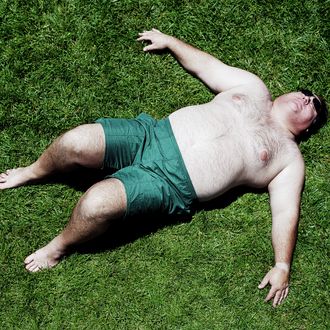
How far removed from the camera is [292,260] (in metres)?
5.11

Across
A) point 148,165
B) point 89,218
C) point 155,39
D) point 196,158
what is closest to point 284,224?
point 196,158

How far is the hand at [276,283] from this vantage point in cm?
494

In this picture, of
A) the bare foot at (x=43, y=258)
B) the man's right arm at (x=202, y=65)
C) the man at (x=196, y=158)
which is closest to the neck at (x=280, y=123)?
the man at (x=196, y=158)

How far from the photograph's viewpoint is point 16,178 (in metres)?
4.91

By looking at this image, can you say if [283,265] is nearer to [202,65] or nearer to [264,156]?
[264,156]

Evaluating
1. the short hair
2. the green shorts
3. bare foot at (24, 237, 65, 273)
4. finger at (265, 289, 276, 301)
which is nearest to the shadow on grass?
bare foot at (24, 237, 65, 273)

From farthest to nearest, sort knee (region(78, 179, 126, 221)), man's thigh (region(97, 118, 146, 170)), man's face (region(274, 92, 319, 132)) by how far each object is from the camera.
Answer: man's face (region(274, 92, 319, 132))
man's thigh (region(97, 118, 146, 170))
knee (region(78, 179, 126, 221))

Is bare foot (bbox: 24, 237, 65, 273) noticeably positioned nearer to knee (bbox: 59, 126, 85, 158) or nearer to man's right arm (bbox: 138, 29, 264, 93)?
knee (bbox: 59, 126, 85, 158)

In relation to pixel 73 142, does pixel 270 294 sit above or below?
below

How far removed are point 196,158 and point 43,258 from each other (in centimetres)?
155

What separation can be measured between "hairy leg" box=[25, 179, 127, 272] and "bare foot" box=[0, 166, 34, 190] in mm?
594

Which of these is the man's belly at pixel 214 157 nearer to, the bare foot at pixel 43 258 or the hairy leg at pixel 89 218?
the hairy leg at pixel 89 218

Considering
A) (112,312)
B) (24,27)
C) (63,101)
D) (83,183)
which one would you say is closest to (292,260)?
(112,312)

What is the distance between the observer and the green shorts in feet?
14.9
